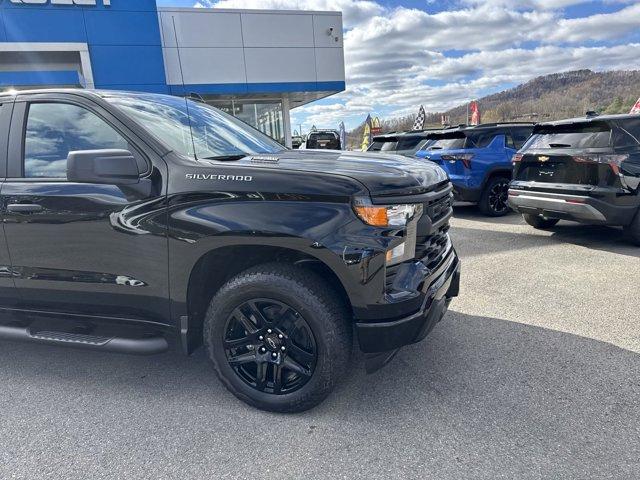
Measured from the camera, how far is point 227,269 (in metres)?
2.77

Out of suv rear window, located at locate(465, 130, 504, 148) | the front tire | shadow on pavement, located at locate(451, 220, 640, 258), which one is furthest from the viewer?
suv rear window, located at locate(465, 130, 504, 148)

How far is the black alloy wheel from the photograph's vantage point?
2564 millimetres

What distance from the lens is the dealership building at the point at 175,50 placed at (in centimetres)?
1588

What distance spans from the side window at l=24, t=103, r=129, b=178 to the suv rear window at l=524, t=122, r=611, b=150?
574 centimetres

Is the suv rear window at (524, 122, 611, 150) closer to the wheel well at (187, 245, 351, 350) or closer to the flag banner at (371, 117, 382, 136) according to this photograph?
the wheel well at (187, 245, 351, 350)

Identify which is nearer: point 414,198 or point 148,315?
point 414,198

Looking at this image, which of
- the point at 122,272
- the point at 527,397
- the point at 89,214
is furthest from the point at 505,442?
the point at 89,214

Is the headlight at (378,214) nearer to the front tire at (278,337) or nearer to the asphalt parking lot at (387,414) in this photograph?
the front tire at (278,337)

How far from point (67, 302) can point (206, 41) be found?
18.1m

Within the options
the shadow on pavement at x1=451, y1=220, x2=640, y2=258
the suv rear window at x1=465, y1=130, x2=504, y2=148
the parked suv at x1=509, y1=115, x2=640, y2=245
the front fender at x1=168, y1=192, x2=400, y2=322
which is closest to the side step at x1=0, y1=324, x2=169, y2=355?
the front fender at x1=168, y1=192, x2=400, y2=322

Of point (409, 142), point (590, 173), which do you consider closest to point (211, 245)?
point (590, 173)

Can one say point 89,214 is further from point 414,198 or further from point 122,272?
point 414,198

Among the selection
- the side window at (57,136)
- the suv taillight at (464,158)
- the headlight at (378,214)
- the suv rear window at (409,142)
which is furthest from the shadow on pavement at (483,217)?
the side window at (57,136)

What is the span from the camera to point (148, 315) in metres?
2.80
